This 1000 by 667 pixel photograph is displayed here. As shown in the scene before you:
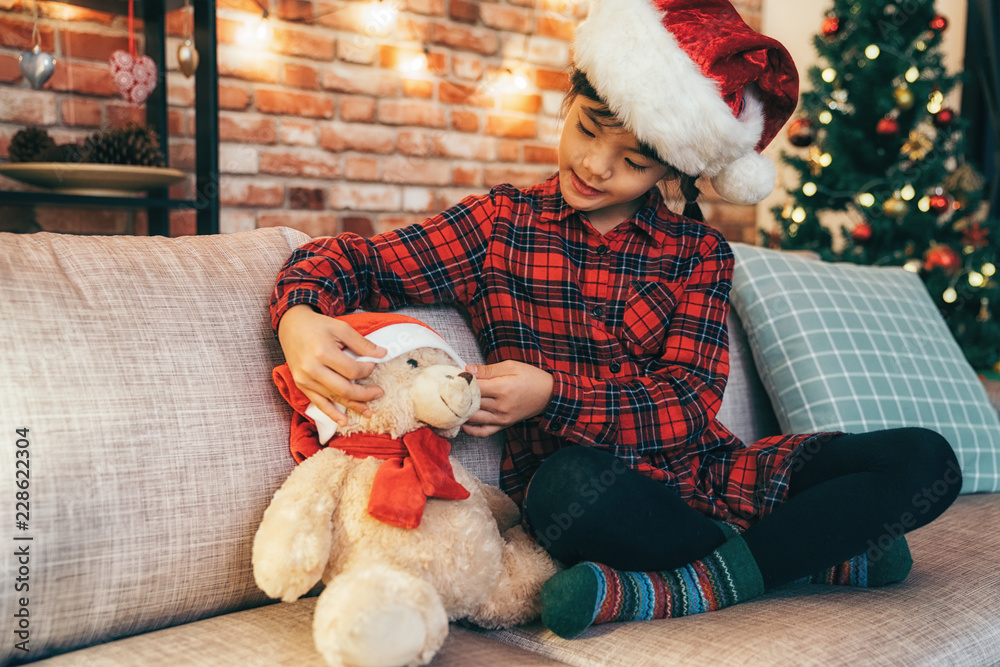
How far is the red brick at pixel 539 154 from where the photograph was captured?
269 centimetres

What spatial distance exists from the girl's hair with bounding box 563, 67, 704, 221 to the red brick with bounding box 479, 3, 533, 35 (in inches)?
57.1

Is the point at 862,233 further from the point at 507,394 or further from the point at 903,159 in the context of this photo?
the point at 507,394

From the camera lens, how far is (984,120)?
3.06m

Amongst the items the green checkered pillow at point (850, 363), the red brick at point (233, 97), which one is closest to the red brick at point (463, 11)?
the red brick at point (233, 97)

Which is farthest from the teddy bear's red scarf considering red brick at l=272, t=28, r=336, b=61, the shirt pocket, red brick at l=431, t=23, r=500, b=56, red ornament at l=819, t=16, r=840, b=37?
red ornament at l=819, t=16, r=840, b=37

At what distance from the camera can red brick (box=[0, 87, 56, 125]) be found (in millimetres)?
1763

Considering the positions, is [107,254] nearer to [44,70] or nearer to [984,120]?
[44,70]

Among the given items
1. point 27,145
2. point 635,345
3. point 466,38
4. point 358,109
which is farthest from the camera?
point 466,38

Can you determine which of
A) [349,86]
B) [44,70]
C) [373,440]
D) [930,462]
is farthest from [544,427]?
[349,86]

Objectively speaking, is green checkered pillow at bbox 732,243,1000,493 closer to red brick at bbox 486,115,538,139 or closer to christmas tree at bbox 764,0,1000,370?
christmas tree at bbox 764,0,1000,370

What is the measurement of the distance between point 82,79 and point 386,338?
142 centimetres

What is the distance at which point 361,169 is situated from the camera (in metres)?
2.33

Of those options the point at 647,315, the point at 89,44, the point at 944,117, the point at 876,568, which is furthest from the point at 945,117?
the point at 89,44

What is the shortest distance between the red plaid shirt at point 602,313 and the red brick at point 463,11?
4.78 feet
